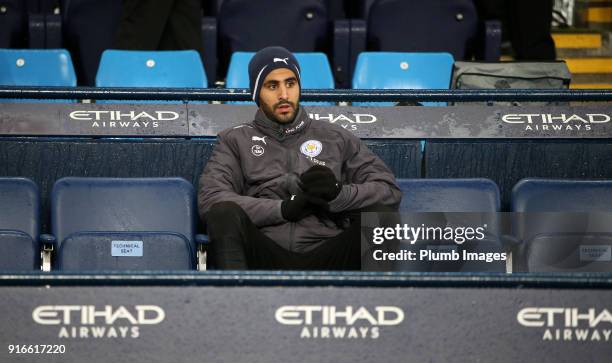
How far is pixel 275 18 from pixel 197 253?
277 cm

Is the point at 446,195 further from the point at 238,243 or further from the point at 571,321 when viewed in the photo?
the point at 571,321

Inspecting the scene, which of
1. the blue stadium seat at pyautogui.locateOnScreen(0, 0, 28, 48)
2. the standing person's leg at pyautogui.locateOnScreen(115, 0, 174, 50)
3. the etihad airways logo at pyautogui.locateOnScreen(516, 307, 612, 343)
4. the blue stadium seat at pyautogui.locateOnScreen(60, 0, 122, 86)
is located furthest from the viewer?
the blue stadium seat at pyautogui.locateOnScreen(0, 0, 28, 48)

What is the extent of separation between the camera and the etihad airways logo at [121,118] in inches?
165

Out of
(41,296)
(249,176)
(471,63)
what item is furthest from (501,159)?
(41,296)

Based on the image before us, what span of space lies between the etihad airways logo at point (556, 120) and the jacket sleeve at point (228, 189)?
1140 mm

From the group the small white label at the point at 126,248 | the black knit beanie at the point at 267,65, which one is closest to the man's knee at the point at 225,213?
the small white label at the point at 126,248

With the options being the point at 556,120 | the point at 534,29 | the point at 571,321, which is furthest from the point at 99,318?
the point at 534,29

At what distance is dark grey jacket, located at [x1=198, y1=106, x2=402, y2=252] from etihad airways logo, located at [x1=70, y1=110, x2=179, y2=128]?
43cm

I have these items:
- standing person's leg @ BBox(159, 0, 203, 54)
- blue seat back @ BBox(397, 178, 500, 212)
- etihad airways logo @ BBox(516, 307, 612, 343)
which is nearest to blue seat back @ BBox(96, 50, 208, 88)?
standing person's leg @ BBox(159, 0, 203, 54)

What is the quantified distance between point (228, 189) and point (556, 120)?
1.43 metres

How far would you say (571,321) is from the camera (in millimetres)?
1930

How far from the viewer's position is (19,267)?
3.59 meters

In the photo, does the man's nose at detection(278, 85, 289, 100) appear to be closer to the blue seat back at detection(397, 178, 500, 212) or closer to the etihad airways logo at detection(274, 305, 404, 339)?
the blue seat back at detection(397, 178, 500, 212)

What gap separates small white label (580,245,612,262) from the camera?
273 cm
